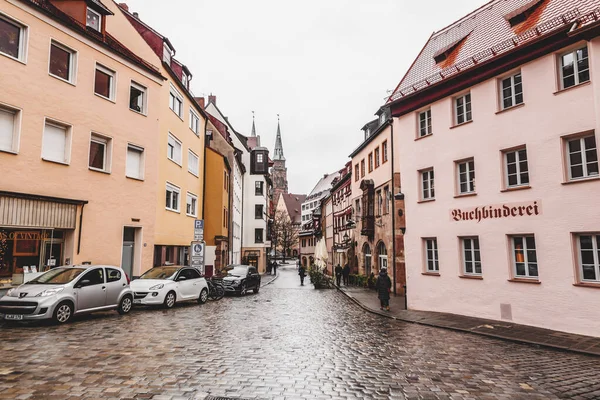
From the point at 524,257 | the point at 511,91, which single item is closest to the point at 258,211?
the point at 511,91

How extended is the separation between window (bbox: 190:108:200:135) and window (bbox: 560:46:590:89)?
20324mm

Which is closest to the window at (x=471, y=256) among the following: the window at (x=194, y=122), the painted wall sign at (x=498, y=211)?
the painted wall sign at (x=498, y=211)

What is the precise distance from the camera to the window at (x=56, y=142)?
14.7 meters

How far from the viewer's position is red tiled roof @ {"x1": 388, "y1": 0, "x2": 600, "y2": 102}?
509 inches

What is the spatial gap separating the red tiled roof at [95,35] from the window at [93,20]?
195 mm

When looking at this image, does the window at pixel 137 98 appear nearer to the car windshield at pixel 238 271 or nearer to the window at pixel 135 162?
the window at pixel 135 162

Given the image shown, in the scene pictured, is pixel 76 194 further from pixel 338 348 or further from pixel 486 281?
pixel 486 281

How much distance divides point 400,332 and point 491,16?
14.2 metres

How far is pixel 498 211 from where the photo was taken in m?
14.2

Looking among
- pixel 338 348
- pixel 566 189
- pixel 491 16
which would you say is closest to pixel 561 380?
pixel 338 348

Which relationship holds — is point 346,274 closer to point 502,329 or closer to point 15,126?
point 502,329

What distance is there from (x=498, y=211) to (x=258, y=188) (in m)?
44.8

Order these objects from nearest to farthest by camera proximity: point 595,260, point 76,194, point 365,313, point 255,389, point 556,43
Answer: point 255,389 < point 595,260 < point 556,43 < point 76,194 < point 365,313

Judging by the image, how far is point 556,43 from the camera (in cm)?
1270
